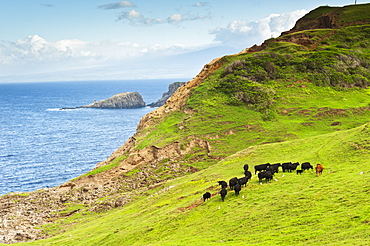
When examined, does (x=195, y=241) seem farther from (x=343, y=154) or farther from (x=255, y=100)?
(x=255, y=100)

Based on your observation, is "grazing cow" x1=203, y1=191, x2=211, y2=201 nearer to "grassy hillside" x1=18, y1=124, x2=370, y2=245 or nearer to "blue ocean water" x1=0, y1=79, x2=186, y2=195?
"grassy hillside" x1=18, y1=124, x2=370, y2=245

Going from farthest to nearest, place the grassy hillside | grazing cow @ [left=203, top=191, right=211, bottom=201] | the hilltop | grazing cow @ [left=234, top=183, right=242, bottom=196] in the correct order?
1. grazing cow @ [left=203, top=191, right=211, bottom=201]
2. grazing cow @ [left=234, top=183, right=242, bottom=196]
3. the hilltop
4. the grassy hillside

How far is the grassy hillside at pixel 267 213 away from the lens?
21984 mm

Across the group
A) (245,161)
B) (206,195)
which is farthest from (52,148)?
(206,195)

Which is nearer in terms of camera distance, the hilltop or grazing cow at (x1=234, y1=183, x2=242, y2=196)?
the hilltop

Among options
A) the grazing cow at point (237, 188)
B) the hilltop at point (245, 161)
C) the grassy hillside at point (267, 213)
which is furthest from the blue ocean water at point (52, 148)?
the grazing cow at point (237, 188)

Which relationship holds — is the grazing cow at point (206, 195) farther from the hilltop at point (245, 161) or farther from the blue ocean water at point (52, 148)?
the blue ocean water at point (52, 148)

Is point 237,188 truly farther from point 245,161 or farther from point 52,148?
point 52,148

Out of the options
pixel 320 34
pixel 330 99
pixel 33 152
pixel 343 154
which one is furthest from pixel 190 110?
pixel 33 152

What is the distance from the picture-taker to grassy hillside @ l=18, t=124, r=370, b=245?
22.0 metres

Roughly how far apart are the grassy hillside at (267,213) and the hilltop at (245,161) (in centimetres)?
12

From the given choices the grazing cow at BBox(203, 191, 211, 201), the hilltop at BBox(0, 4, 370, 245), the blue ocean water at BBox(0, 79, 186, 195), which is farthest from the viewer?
the blue ocean water at BBox(0, 79, 186, 195)

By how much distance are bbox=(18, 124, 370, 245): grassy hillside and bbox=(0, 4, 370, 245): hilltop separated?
0.12 m

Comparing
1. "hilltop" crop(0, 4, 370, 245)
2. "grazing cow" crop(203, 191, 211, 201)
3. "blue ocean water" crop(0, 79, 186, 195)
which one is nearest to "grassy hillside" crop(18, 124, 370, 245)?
"hilltop" crop(0, 4, 370, 245)
